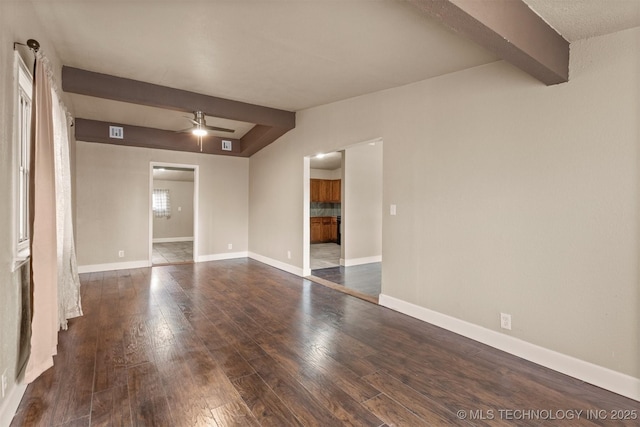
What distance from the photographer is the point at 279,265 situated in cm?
599

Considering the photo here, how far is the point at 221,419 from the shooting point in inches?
71.3

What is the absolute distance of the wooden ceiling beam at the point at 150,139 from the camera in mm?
5375

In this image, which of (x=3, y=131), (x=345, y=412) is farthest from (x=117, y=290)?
(x=345, y=412)

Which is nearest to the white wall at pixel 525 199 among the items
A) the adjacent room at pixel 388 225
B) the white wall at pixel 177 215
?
the adjacent room at pixel 388 225

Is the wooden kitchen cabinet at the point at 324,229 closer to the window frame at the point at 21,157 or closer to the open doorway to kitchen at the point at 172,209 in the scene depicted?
the open doorway to kitchen at the point at 172,209

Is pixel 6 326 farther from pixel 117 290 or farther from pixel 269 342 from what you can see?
pixel 117 290

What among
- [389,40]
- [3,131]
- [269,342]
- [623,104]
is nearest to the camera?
[3,131]

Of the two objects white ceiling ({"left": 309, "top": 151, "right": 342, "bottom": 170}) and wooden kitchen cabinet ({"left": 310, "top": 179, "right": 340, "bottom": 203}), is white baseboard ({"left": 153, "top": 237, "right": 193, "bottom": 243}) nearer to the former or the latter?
wooden kitchen cabinet ({"left": 310, "top": 179, "right": 340, "bottom": 203})

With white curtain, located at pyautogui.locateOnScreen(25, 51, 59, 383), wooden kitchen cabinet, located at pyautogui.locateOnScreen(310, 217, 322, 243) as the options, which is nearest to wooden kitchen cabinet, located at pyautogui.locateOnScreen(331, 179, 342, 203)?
wooden kitchen cabinet, located at pyautogui.locateOnScreen(310, 217, 322, 243)

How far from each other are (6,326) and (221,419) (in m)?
1.37

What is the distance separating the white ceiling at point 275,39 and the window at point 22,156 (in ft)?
1.62

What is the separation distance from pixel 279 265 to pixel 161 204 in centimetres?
692

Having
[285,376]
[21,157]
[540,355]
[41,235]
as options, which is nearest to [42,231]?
[41,235]

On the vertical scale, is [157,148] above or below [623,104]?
above
